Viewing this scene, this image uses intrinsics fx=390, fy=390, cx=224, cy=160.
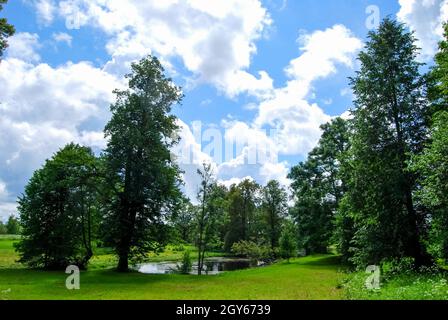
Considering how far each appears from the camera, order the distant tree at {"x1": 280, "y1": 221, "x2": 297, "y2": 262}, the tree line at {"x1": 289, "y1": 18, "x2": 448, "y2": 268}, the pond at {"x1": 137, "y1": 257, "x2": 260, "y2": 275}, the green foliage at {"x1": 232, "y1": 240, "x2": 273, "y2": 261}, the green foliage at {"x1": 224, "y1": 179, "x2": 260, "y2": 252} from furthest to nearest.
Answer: the green foliage at {"x1": 224, "y1": 179, "x2": 260, "y2": 252}, the green foliage at {"x1": 232, "y1": 240, "x2": 273, "y2": 261}, the distant tree at {"x1": 280, "y1": 221, "x2": 297, "y2": 262}, the pond at {"x1": 137, "y1": 257, "x2": 260, "y2": 275}, the tree line at {"x1": 289, "y1": 18, "x2": 448, "y2": 268}

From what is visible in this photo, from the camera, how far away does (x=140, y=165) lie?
35094 millimetres

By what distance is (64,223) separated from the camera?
39.6 metres

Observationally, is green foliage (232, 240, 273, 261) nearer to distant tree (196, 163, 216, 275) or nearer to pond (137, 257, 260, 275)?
pond (137, 257, 260, 275)

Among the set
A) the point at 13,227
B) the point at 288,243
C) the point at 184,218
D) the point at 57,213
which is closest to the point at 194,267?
the point at 288,243

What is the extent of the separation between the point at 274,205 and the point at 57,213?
155ft

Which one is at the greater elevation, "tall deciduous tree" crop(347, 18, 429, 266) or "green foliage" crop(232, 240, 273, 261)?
"tall deciduous tree" crop(347, 18, 429, 266)

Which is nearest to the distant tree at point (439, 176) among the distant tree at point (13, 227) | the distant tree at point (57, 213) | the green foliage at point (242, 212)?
the distant tree at point (57, 213)

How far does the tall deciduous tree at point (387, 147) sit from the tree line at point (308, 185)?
66 millimetres

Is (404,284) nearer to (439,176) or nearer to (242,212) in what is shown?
(439,176)

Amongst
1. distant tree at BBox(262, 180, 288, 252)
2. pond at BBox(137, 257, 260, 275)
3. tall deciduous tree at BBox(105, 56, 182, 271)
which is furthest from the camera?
distant tree at BBox(262, 180, 288, 252)

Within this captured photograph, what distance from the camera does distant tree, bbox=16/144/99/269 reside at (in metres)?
39.3

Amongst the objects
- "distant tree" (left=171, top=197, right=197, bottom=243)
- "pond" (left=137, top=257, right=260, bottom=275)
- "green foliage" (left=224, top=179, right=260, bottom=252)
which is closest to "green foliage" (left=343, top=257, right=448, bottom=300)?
"distant tree" (left=171, top=197, right=197, bottom=243)

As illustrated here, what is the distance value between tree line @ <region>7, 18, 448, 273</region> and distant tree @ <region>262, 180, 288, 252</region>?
16941 mm

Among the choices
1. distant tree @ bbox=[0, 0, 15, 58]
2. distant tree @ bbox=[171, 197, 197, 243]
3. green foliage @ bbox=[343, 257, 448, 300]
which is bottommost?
green foliage @ bbox=[343, 257, 448, 300]
